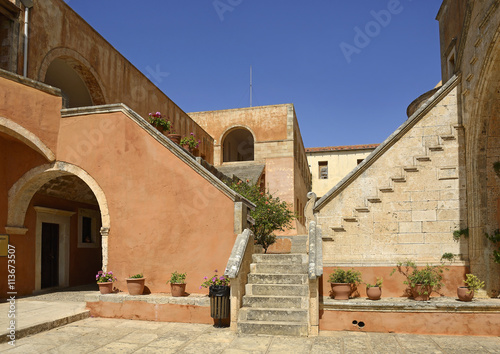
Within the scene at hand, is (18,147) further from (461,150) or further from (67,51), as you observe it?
(461,150)

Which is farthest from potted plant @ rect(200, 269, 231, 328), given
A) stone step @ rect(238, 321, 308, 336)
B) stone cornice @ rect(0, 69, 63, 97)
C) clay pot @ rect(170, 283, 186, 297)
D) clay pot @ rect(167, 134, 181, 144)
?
stone cornice @ rect(0, 69, 63, 97)

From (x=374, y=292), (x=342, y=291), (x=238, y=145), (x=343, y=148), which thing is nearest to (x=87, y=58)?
(x=342, y=291)

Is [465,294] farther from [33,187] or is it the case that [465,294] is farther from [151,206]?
[33,187]

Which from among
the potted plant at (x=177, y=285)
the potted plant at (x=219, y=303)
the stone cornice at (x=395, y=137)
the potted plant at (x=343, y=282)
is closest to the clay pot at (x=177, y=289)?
the potted plant at (x=177, y=285)

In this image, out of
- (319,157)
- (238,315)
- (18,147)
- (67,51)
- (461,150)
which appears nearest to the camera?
(238,315)

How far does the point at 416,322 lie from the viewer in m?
7.19

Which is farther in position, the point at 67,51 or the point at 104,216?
the point at 67,51

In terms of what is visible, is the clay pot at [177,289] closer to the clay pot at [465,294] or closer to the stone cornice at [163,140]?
the stone cornice at [163,140]

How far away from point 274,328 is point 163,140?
462 cm

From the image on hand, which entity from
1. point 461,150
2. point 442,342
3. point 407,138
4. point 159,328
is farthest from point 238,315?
point 461,150

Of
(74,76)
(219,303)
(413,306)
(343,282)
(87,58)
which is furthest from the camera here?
(74,76)

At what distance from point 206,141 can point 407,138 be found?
45.6ft

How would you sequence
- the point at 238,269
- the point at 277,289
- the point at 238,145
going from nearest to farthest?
the point at 238,269, the point at 277,289, the point at 238,145

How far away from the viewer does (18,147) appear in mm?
9727
